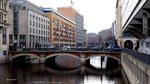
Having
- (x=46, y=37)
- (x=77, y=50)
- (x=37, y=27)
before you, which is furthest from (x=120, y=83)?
(x=46, y=37)

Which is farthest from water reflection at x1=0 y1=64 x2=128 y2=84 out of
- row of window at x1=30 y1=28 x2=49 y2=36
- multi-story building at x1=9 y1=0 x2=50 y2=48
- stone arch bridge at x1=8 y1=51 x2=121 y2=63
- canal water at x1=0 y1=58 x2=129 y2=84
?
row of window at x1=30 y1=28 x2=49 y2=36

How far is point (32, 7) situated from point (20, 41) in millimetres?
20978

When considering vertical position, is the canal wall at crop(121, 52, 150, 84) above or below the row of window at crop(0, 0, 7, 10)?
below

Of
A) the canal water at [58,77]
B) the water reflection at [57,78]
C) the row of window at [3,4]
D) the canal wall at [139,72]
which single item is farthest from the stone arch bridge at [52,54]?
the canal wall at [139,72]

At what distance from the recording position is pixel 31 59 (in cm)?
10350

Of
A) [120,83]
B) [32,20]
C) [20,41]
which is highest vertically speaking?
[32,20]

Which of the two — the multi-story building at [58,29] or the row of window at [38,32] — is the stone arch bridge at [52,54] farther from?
the multi-story building at [58,29]

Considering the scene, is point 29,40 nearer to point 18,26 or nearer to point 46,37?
point 18,26

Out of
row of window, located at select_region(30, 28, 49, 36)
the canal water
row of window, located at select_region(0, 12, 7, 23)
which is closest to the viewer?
the canal water

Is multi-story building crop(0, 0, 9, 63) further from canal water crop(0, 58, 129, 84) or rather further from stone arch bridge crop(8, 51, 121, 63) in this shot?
canal water crop(0, 58, 129, 84)

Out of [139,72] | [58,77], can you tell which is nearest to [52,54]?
[58,77]

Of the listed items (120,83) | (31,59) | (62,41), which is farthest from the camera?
(62,41)

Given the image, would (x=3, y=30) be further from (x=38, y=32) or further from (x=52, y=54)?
(x=38, y=32)

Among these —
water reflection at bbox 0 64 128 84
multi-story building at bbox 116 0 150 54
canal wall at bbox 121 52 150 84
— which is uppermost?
multi-story building at bbox 116 0 150 54
